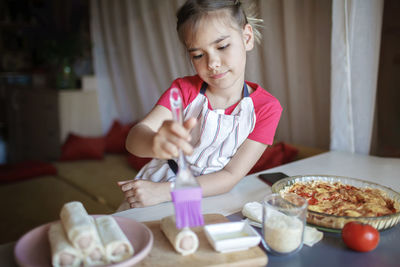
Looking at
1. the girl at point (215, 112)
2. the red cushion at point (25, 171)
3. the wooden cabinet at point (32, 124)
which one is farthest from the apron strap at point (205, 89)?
the wooden cabinet at point (32, 124)

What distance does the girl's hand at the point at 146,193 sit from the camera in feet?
3.23

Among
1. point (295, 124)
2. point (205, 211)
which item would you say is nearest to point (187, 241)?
point (205, 211)

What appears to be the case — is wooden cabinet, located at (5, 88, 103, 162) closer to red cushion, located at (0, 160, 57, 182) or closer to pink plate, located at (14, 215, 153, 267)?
red cushion, located at (0, 160, 57, 182)

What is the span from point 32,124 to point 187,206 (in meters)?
3.66

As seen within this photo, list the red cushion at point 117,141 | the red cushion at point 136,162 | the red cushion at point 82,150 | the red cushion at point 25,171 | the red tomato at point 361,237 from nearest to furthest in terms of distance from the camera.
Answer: the red tomato at point 361,237, the red cushion at point 136,162, the red cushion at point 25,171, the red cushion at point 82,150, the red cushion at point 117,141

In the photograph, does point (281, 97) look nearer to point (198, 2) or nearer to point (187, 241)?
point (198, 2)

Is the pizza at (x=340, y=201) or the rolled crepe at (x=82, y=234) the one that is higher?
the rolled crepe at (x=82, y=234)

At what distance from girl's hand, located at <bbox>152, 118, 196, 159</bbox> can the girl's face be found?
1.33ft

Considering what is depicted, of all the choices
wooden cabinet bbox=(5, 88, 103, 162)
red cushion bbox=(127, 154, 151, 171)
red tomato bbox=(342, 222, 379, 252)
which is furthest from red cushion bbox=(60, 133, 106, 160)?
red tomato bbox=(342, 222, 379, 252)

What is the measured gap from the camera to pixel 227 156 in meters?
1.19

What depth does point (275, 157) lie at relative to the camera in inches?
70.6

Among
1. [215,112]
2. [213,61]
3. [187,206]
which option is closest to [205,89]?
[215,112]

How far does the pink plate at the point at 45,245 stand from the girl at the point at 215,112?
0.21 meters

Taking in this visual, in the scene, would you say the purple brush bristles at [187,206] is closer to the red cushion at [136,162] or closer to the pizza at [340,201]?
the pizza at [340,201]
